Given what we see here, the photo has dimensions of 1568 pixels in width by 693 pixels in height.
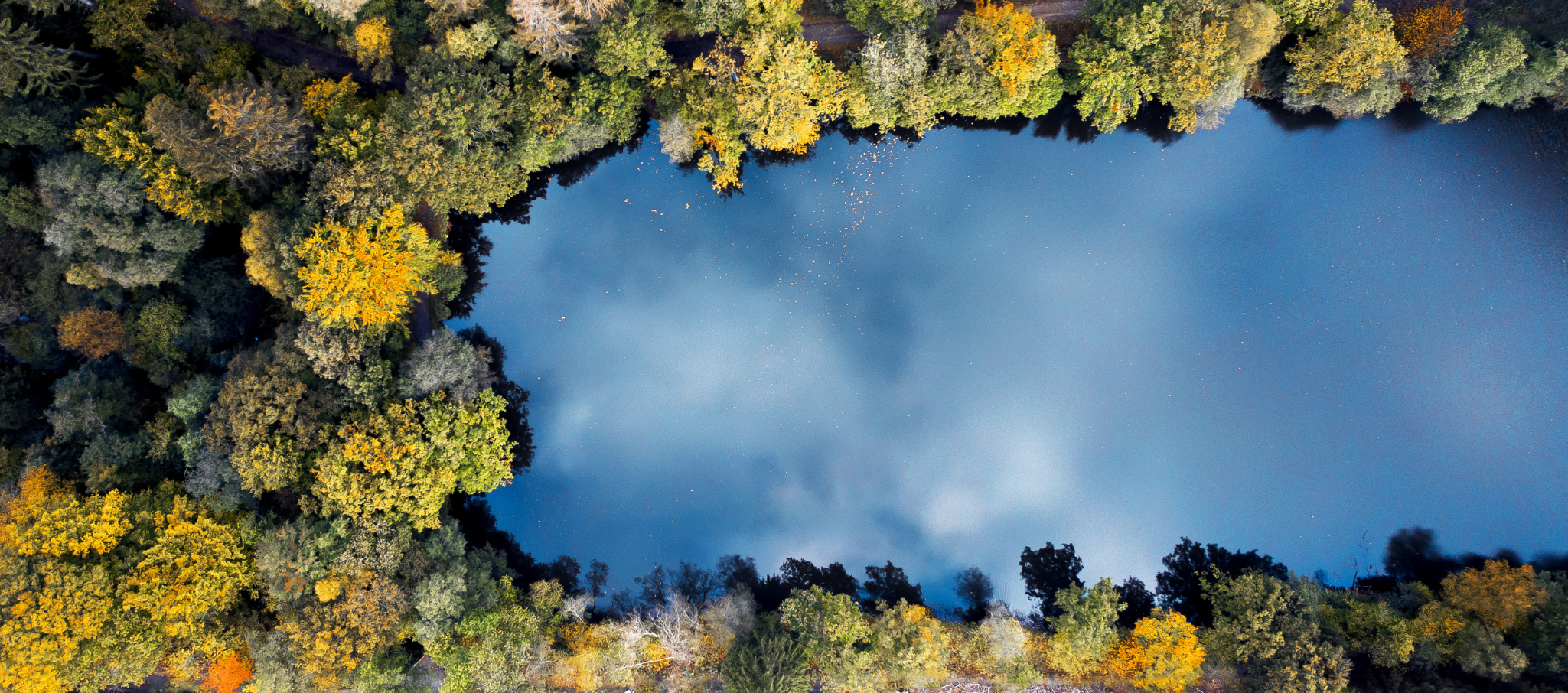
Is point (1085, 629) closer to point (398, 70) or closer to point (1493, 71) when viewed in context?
point (1493, 71)

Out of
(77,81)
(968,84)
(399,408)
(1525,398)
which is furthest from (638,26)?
(1525,398)

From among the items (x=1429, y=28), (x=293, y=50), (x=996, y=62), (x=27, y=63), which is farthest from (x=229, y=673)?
(x=1429, y=28)

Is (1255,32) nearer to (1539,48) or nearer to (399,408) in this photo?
(1539,48)

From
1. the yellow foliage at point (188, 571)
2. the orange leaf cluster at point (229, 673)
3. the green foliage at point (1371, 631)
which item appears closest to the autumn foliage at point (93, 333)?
the yellow foliage at point (188, 571)

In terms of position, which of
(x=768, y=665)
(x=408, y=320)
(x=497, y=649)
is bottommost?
(x=768, y=665)

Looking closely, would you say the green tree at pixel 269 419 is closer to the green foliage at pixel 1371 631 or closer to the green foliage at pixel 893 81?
the green foliage at pixel 893 81

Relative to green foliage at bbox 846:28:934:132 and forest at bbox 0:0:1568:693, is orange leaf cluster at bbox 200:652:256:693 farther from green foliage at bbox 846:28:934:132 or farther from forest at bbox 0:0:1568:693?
green foliage at bbox 846:28:934:132
